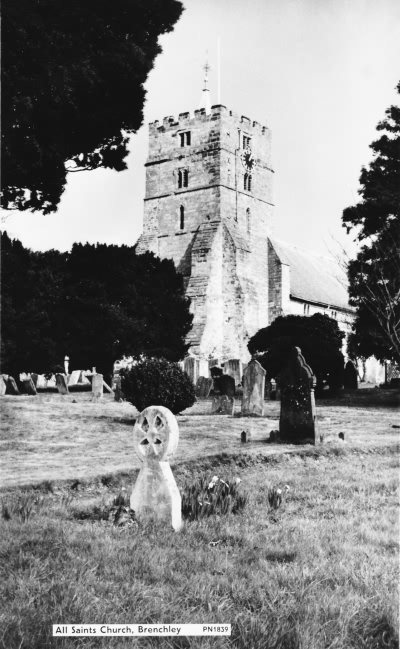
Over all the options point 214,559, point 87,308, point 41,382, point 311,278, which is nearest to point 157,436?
point 214,559

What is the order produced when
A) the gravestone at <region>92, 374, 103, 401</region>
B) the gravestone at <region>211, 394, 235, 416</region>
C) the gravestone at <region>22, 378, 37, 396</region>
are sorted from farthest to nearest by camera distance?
the gravestone at <region>22, 378, 37, 396</region> < the gravestone at <region>92, 374, 103, 401</region> < the gravestone at <region>211, 394, 235, 416</region>

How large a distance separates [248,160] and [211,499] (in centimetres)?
3642

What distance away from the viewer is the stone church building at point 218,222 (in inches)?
1394

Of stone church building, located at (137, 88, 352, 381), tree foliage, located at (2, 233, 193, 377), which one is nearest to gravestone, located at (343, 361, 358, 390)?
tree foliage, located at (2, 233, 193, 377)

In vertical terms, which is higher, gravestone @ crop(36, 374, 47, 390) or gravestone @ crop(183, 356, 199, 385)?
gravestone @ crop(183, 356, 199, 385)

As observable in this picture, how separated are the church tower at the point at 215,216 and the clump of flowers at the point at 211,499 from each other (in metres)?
28.5

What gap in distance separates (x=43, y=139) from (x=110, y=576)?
8.41m

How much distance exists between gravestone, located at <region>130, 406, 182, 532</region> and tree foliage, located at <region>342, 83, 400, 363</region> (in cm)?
1431

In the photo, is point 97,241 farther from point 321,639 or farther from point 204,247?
point 321,639

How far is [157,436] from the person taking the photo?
454 cm

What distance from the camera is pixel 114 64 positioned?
10.5 m
